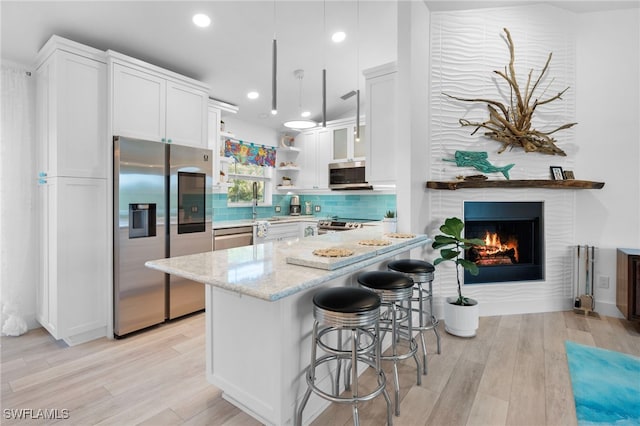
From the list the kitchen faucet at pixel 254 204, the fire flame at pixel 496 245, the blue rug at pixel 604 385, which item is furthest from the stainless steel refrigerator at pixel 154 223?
the blue rug at pixel 604 385

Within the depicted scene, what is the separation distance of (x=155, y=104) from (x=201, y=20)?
0.91 metres

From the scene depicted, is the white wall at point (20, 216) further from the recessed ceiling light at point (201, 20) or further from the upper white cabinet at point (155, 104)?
the recessed ceiling light at point (201, 20)

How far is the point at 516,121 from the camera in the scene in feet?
10.8

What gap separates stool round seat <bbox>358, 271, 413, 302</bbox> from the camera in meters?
1.92

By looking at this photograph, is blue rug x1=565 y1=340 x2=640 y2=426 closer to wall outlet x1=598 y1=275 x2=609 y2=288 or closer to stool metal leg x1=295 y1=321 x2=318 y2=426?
wall outlet x1=598 y1=275 x2=609 y2=288

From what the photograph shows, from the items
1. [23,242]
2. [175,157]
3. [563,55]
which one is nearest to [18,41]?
[175,157]

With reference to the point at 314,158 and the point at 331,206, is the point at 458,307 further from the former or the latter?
the point at 314,158

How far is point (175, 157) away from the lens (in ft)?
10.3

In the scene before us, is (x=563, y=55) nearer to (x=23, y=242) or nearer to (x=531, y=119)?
(x=531, y=119)

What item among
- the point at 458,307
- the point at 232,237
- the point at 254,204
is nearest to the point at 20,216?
the point at 232,237

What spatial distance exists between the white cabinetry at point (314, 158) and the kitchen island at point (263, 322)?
345 centimetres

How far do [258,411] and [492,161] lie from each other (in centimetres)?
316

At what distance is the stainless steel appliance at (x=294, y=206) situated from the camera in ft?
19.0

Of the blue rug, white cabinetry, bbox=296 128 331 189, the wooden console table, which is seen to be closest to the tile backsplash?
white cabinetry, bbox=296 128 331 189
